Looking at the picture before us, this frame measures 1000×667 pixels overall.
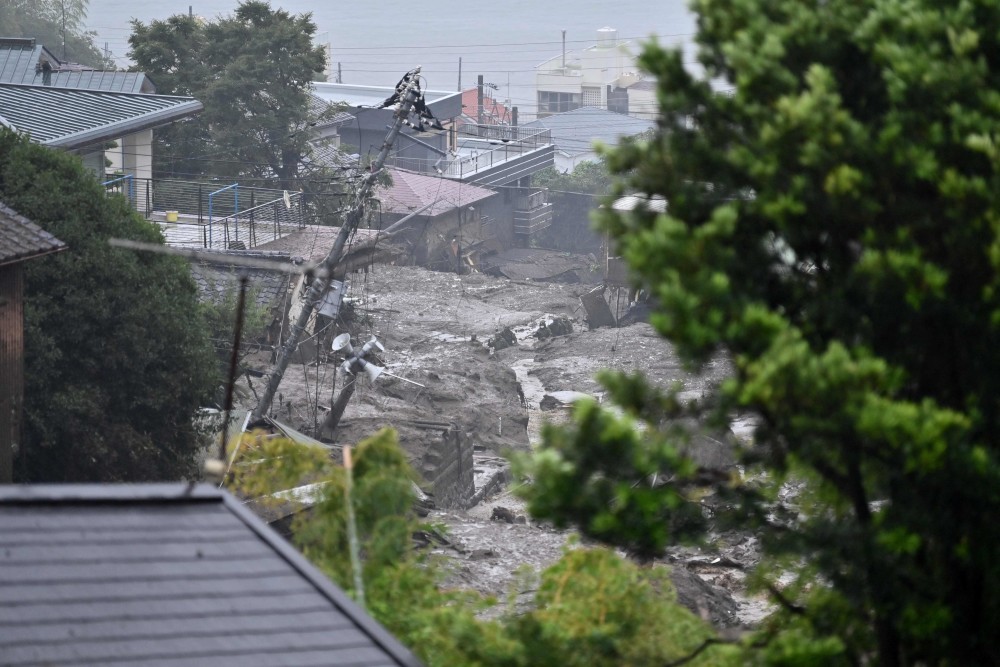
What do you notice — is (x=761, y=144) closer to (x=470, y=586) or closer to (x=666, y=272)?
(x=666, y=272)

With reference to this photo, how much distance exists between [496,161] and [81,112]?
105ft

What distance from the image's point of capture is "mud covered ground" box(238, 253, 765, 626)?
2056 centimetres

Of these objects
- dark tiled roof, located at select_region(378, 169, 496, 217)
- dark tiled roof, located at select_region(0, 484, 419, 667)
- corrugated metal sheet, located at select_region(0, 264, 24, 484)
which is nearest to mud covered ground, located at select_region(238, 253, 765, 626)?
dark tiled roof, located at select_region(378, 169, 496, 217)

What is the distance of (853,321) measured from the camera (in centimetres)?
626

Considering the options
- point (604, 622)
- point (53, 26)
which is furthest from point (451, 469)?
point (53, 26)

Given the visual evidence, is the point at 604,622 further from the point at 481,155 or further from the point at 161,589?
the point at 481,155

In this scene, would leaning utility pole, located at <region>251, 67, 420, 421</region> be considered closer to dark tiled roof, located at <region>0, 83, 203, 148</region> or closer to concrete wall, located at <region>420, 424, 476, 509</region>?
concrete wall, located at <region>420, 424, 476, 509</region>

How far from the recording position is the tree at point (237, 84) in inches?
1624

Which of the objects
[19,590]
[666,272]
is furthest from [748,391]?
[19,590]

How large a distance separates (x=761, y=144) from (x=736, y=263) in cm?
75

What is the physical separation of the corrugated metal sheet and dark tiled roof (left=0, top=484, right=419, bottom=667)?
43.0ft

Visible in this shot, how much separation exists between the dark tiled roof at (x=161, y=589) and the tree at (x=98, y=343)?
13954mm

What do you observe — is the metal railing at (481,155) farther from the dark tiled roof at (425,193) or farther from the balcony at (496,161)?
the dark tiled roof at (425,193)

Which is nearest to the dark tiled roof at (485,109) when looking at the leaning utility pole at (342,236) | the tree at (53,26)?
the tree at (53,26)
